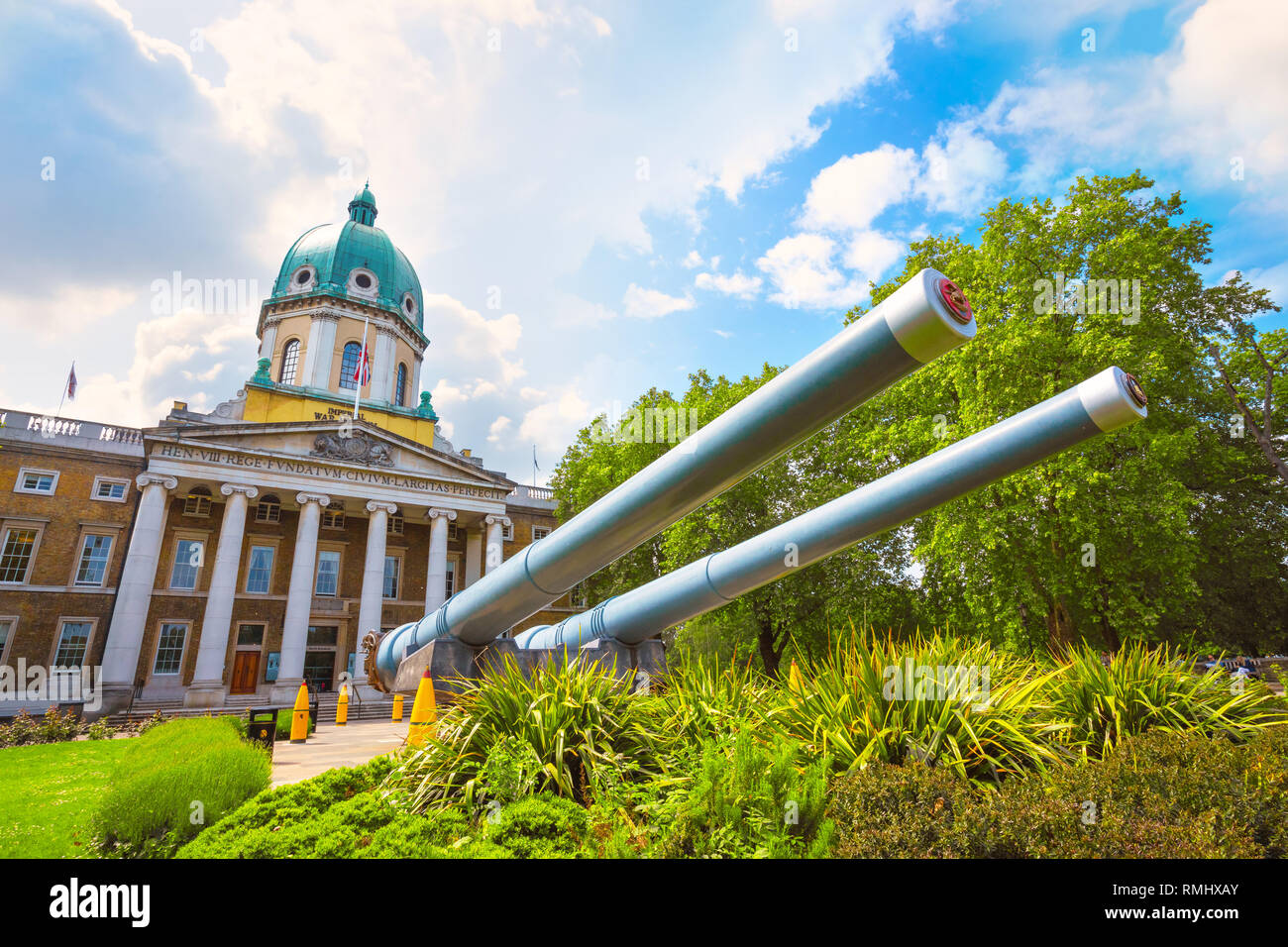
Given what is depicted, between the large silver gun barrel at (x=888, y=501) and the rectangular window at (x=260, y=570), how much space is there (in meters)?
27.6

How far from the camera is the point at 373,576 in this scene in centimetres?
2822

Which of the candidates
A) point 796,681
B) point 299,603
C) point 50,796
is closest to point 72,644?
point 299,603

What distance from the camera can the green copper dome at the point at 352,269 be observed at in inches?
1473

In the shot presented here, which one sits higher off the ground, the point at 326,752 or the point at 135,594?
the point at 135,594

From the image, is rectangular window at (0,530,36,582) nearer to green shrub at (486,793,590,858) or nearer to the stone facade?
the stone facade

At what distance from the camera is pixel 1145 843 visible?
2.78 metres

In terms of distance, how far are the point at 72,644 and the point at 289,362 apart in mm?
17380

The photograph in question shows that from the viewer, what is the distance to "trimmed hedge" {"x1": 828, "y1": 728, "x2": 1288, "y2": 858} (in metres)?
2.79

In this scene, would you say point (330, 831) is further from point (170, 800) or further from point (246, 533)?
point (246, 533)

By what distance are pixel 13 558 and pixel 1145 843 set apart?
36330 millimetres

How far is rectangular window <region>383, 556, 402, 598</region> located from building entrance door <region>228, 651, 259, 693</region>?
20.7 feet

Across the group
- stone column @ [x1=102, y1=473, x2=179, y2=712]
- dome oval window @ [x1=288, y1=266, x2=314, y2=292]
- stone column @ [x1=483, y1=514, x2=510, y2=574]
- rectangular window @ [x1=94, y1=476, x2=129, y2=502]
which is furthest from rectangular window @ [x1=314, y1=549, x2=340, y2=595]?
dome oval window @ [x1=288, y1=266, x2=314, y2=292]
